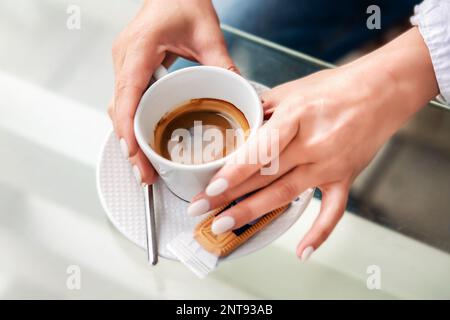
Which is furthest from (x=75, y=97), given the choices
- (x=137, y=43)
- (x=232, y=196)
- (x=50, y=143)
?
(x=232, y=196)

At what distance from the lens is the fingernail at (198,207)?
Answer: 1.74 ft

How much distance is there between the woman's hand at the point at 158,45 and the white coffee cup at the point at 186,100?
2 cm

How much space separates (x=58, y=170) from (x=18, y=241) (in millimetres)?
105

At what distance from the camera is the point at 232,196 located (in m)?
0.55

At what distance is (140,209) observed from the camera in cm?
59

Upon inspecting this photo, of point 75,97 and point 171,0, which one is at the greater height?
point 171,0

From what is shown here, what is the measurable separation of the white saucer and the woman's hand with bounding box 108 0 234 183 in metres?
0.03

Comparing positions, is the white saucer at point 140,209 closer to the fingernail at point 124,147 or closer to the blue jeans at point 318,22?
the fingernail at point 124,147

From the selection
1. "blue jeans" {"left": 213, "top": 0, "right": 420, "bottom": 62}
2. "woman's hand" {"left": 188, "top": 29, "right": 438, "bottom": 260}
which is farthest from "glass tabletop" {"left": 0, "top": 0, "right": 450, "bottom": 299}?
"woman's hand" {"left": 188, "top": 29, "right": 438, "bottom": 260}

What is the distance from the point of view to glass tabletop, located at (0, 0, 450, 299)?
2.24 feet

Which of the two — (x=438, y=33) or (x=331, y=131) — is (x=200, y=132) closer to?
(x=331, y=131)

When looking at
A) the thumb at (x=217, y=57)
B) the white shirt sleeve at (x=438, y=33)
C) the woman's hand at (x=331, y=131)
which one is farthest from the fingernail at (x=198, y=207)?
the white shirt sleeve at (x=438, y=33)

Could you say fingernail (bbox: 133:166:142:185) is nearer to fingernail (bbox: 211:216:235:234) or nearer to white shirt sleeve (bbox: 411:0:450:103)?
fingernail (bbox: 211:216:235:234)

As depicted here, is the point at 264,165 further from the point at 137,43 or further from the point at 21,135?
the point at 21,135
